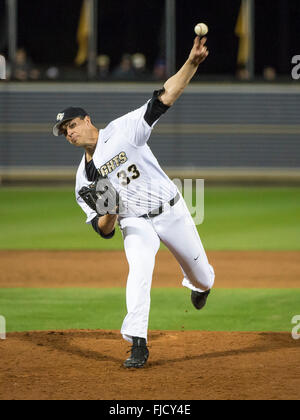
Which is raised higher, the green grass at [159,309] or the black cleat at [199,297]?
the black cleat at [199,297]

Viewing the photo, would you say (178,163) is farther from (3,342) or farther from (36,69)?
(3,342)

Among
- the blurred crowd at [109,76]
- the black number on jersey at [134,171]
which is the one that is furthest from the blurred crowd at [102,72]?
the black number on jersey at [134,171]

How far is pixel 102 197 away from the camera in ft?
17.7

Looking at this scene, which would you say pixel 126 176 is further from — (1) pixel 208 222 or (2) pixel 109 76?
(2) pixel 109 76

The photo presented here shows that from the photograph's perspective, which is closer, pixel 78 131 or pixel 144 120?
pixel 144 120

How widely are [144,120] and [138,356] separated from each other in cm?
162

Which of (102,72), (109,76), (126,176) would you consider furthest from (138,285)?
(102,72)

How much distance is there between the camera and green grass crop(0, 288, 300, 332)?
278 inches

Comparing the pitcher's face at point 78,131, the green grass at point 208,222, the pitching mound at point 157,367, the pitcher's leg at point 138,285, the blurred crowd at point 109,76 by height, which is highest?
the pitcher's face at point 78,131

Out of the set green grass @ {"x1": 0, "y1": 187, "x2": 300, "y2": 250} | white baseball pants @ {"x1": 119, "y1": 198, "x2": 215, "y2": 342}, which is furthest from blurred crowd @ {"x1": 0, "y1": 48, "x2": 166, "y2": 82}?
white baseball pants @ {"x1": 119, "y1": 198, "x2": 215, "y2": 342}

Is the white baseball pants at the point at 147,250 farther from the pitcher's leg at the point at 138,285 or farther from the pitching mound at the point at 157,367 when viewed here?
the pitching mound at the point at 157,367

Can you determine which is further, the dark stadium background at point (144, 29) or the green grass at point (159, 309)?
the dark stadium background at point (144, 29)

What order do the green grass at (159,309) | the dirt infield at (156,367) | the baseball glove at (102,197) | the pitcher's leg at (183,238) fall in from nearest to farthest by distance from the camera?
the dirt infield at (156,367), the baseball glove at (102,197), the pitcher's leg at (183,238), the green grass at (159,309)

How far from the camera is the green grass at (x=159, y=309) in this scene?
23.1 feet
